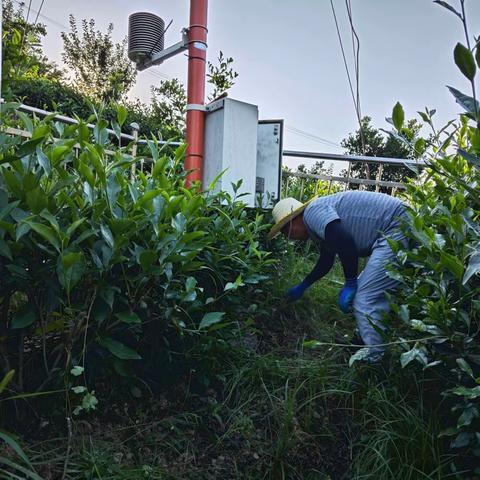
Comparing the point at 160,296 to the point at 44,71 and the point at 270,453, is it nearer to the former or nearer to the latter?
the point at 270,453

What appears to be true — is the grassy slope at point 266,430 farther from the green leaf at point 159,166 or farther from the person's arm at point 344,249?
the green leaf at point 159,166

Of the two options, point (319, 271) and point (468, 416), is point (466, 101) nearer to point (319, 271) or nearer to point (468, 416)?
point (468, 416)

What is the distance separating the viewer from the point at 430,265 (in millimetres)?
1587

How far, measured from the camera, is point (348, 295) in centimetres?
274

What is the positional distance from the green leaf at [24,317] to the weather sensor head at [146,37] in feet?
8.58

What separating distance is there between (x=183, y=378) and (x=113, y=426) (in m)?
0.35

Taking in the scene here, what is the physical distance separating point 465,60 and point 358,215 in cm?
197

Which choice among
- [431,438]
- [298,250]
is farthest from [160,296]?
[298,250]

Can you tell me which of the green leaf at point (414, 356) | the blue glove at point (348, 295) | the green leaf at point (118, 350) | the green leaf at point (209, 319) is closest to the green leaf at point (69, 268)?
the green leaf at point (118, 350)

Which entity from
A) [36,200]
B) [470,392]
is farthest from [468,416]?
[36,200]

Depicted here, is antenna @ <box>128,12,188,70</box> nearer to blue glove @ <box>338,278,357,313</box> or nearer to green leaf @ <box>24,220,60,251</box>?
blue glove @ <box>338,278,357,313</box>

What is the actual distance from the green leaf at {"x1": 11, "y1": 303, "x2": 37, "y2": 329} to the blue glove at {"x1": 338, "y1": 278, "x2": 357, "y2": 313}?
74.9 inches

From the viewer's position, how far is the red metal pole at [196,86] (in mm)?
2781

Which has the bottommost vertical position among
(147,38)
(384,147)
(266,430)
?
(266,430)
